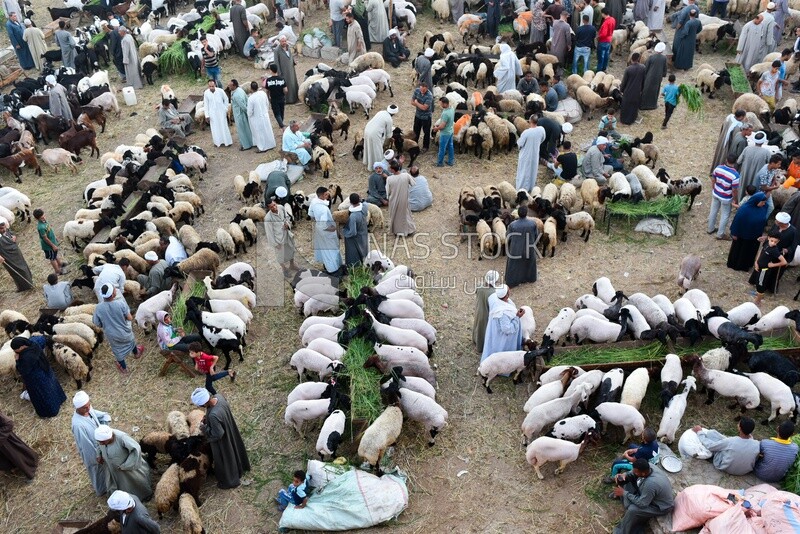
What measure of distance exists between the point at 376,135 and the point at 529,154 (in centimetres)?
349

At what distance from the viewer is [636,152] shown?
14305 mm

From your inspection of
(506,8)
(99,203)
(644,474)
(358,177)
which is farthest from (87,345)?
(506,8)

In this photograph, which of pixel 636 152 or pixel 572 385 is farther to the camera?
pixel 636 152

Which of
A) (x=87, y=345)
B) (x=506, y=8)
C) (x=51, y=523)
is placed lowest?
(x=51, y=523)

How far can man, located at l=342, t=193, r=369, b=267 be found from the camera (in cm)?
1177

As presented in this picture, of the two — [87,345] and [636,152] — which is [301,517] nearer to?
[87,345]

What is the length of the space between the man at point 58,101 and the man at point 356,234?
10.3 meters

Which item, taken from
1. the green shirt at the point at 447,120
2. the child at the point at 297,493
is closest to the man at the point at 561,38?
the green shirt at the point at 447,120

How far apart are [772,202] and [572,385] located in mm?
5705

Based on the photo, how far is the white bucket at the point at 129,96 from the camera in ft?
63.0

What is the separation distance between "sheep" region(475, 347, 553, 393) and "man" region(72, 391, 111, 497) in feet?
17.4

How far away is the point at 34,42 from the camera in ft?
71.1

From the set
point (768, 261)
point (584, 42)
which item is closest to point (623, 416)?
point (768, 261)

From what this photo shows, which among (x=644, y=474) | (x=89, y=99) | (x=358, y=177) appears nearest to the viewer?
(x=644, y=474)
